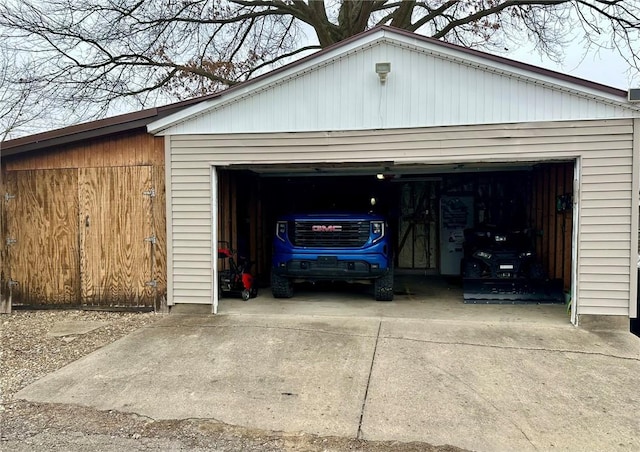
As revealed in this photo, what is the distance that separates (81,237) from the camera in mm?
6734

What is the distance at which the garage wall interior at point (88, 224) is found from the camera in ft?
21.3

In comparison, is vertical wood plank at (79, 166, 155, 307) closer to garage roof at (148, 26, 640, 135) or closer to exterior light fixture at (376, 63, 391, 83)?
garage roof at (148, 26, 640, 135)

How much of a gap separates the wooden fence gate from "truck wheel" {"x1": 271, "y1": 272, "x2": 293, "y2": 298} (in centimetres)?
199

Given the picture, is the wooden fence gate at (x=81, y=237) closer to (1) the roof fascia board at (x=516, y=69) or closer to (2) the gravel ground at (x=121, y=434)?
(2) the gravel ground at (x=121, y=434)

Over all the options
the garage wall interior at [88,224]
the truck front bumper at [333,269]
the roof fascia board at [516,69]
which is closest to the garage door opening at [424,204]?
the truck front bumper at [333,269]

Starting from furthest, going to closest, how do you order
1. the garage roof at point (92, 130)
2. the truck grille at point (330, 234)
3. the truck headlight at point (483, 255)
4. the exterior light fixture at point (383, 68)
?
the truck headlight at point (483, 255), the truck grille at point (330, 234), the garage roof at point (92, 130), the exterior light fixture at point (383, 68)

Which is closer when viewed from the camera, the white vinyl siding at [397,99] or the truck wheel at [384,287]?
the white vinyl siding at [397,99]

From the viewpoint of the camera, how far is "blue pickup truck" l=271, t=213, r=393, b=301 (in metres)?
6.48

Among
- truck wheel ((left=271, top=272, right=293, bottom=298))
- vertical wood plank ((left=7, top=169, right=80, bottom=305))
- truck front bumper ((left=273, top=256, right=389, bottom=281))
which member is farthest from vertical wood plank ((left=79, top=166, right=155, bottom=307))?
truck front bumper ((left=273, top=256, right=389, bottom=281))

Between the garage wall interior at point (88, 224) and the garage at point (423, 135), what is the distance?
0.36 meters

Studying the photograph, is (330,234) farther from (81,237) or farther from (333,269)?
(81,237)

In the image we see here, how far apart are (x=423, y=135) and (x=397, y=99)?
65 centimetres

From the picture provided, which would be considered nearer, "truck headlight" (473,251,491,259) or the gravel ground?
the gravel ground

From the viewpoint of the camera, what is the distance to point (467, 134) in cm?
576
